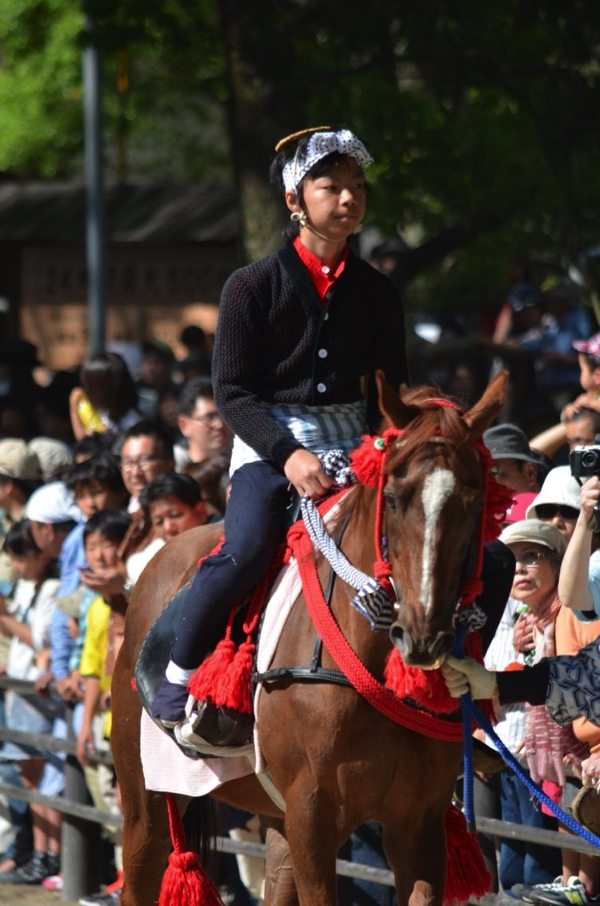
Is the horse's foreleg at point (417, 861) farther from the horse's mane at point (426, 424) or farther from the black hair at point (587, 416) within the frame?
the black hair at point (587, 416)

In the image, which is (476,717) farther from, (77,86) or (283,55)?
(77,86)

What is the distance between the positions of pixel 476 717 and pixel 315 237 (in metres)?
1.77

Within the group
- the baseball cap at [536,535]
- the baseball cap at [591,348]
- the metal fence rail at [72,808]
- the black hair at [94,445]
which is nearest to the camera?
the baseball cap at [536,535]

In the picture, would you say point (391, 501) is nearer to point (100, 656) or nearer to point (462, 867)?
point (462, 867)

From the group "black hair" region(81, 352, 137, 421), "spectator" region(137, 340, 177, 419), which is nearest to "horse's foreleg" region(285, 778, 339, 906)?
"black hair" region(81, 352, 137, 421)

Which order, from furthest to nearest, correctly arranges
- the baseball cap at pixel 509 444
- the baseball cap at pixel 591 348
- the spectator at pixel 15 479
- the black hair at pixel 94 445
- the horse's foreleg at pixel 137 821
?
the spectator at pixel 15 479 → the black hair at pixel 94 445 → the baseball cap at pixel 591 348 → the baseball cap at pixel 509 444 → the horse's foreleg at pixel 137 821

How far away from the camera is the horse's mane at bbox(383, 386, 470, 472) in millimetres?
4375

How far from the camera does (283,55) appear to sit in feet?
37.3

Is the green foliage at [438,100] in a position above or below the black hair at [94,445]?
above

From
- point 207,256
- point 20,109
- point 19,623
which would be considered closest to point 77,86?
point 20,109

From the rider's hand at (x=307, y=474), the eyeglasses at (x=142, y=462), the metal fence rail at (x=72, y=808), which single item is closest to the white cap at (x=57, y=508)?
the eyeglasses at (x=142, y=462)

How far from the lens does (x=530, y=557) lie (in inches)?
244

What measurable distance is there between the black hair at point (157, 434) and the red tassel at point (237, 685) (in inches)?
156

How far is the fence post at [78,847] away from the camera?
27.8ft
